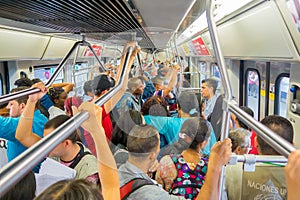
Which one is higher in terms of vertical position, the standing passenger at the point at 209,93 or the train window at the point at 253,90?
the standing passenger at the point at 209,93

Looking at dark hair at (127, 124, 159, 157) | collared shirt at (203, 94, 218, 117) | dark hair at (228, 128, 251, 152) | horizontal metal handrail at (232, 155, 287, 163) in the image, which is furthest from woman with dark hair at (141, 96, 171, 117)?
dark hair at (228, 128, 251, 152)

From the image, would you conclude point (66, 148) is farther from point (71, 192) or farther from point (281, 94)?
point (281, 94)

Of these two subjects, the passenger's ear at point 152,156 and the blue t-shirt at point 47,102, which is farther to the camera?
the blue t-shirt at point 47,102

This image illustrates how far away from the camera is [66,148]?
208 centimetres

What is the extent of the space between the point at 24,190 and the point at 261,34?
9.28 ft

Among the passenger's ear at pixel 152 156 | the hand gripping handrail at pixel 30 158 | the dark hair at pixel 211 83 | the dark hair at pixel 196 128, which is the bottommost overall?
the passenger's ear at pixel 152 156

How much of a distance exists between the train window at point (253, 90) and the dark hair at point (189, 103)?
3919 mm

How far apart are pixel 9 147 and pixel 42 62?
5315 mm

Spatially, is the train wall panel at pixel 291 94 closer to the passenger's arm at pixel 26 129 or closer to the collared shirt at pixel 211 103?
the collared shirt at pixel 211 103

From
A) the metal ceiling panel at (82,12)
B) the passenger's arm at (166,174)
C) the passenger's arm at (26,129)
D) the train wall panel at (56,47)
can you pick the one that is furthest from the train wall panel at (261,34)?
the train wall panel at (56,47)

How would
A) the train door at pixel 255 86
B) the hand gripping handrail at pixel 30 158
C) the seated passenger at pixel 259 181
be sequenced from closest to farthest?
the hand gripping handrail at pixel 30 158, the seated passenger at pixel 259 181, the train door at pixel 255 86

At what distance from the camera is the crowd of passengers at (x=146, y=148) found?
1289 millimetres

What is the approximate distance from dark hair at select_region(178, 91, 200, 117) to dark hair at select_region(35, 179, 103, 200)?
25.6 inches

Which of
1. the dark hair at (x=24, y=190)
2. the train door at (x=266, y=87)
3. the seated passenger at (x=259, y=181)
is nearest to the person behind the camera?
the dark hair at (x=24, y=190)
